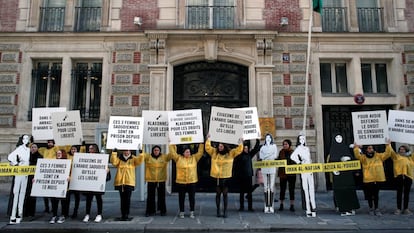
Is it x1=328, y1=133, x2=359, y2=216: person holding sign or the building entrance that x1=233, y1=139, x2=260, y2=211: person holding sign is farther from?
the building entrance

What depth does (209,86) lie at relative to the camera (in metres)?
13.0

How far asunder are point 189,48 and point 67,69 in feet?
15.7

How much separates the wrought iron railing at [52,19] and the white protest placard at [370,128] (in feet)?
37.0

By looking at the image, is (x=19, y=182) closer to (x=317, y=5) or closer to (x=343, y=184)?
(x=343, y=184)

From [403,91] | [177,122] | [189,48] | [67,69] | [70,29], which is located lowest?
[177,122]

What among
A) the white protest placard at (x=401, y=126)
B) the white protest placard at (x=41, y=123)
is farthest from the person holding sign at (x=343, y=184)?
the white protest placard at (x=41, y=123)

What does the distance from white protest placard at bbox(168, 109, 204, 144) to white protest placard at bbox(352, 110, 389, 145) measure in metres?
4.03

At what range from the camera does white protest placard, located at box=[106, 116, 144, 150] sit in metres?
7.98

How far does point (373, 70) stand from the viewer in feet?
43.1

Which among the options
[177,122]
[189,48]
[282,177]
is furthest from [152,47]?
[282,177]

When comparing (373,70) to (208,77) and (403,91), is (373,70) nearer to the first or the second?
(403,91)

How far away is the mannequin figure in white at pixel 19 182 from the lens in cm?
744

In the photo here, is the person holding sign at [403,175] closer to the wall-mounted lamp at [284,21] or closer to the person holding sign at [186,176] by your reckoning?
the person holding sign at [186,176]

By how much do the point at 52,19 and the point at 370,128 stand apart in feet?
39.9
